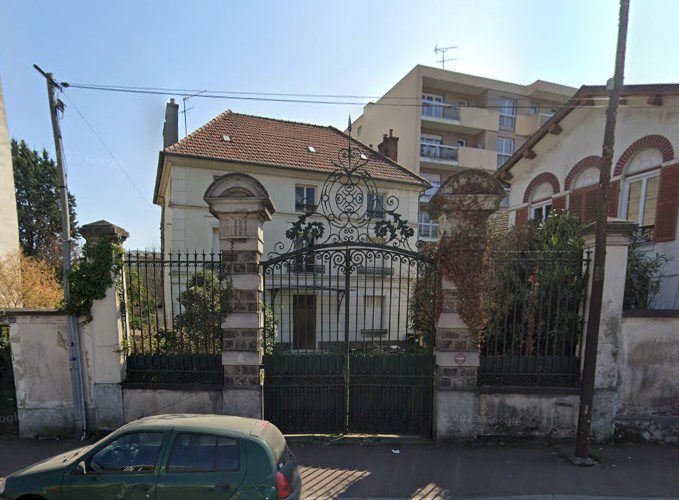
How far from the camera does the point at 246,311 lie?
5.67m

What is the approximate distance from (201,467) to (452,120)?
986 inches

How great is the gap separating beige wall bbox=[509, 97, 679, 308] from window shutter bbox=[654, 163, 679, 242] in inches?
7.2

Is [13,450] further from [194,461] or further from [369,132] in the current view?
[369,132]

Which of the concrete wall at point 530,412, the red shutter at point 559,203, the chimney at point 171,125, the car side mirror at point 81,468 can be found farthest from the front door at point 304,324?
the chimney at point 171,125

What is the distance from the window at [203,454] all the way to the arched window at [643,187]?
32.9 feet

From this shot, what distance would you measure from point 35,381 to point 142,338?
6.38 ft

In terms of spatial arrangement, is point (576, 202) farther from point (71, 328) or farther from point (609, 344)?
point (71, 328)

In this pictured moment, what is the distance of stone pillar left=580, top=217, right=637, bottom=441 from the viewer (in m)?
5.54

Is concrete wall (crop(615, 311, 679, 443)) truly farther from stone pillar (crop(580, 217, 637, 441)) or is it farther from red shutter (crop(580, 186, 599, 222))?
red shutter (crop(580, 186, 599, 222))

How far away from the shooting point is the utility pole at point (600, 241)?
4859 millimetres

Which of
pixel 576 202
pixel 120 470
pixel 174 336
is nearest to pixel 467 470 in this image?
pixel 120 470

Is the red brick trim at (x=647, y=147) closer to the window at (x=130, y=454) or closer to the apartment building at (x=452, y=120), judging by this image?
the window at (x=130, y=454)

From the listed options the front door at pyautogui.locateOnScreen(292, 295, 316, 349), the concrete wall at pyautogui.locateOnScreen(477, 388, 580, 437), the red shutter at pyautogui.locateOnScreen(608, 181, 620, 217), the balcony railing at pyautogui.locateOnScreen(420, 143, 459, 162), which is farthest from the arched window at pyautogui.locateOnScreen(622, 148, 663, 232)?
the balcony railing at pyautogui.locateOnScreen(420, 143, 459, 162)

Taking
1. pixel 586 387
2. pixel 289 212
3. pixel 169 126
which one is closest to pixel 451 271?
pixel 586 387
